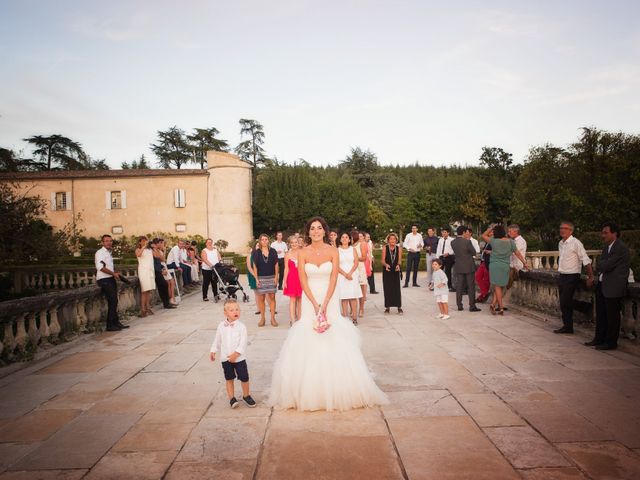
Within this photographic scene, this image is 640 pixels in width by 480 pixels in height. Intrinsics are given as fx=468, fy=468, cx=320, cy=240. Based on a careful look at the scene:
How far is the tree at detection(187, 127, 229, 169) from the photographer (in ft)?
195

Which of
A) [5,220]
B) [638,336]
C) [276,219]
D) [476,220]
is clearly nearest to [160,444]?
[638,336]

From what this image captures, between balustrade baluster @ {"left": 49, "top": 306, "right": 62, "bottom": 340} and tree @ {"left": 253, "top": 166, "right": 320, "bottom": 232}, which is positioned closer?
balustrade baluster @ {"left": 49, "top": 306, "right": 62, "bottom": 340}

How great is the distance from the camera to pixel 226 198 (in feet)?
138

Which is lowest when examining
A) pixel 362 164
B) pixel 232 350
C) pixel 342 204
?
pixel 232 350

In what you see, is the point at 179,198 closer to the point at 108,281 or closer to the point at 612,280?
the point at 108,281

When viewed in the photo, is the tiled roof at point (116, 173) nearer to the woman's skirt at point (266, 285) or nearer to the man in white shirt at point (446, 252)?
the man in white shirt at point (446, 252)

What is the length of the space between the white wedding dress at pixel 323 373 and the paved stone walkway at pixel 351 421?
16 cm

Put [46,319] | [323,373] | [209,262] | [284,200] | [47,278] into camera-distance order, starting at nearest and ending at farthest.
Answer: [323,373], [46,319], [209,262], [47,278], [284,200]

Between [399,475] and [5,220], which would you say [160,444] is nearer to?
[399,475]

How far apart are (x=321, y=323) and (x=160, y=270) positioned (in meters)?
8.21

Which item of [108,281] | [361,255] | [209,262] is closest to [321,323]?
[361,255]

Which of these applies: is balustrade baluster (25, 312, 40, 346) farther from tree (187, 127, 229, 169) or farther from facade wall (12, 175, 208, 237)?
tree (187, 127, 229, 169)

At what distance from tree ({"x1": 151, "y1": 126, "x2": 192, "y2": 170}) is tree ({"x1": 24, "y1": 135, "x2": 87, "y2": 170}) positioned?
361 inches

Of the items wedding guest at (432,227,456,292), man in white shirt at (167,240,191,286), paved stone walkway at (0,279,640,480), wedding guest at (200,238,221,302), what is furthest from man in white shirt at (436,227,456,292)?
man in white shirt at (167,240,191,286)
